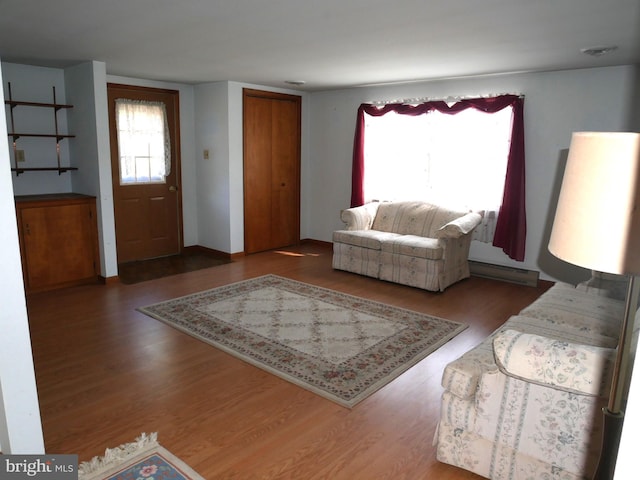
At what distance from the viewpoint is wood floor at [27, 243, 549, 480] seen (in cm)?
225

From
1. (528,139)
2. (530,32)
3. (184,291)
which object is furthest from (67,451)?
(528,139)

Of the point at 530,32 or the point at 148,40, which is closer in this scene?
the point at 530,32

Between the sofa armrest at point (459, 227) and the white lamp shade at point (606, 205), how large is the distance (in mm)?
3531

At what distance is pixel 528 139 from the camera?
508cm

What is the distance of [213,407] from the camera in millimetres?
2674

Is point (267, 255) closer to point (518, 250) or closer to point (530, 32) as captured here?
point (518, 250)

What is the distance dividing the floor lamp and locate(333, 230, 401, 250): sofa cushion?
3.85 meters

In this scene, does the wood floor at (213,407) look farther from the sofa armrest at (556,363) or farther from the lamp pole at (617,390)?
the lamp pole at (617,390)

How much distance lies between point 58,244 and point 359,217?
3.34 m

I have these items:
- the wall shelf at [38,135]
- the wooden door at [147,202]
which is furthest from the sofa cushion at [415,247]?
the wall shelf at [38,135]

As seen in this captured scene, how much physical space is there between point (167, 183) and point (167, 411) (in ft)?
14.0

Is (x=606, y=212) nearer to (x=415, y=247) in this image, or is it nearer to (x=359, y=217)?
(x=415, y=247)

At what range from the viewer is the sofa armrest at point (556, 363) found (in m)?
1.72

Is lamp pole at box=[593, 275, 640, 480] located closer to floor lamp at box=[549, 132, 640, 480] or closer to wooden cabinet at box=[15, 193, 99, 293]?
floor lamp at box=[549, 132, 640, 480]
